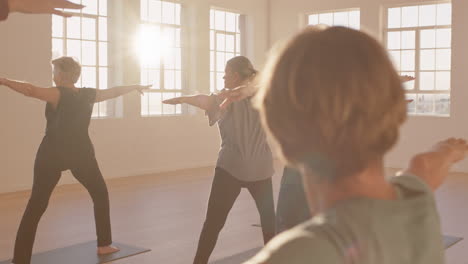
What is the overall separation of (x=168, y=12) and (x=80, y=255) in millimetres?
5576

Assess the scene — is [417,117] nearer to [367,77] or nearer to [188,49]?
[188,49]

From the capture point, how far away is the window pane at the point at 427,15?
9.63 m

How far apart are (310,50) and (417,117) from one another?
9461 millimetres

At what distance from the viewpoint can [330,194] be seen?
0.73 metres

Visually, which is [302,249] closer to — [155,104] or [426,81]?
[155,104]

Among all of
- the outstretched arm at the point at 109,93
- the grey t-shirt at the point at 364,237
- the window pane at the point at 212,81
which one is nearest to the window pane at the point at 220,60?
the window pane at the point at 212,81

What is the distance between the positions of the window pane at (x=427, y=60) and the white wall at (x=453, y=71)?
42 cm

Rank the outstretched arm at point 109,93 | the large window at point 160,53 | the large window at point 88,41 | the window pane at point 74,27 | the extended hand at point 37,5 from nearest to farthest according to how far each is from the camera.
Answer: the extended hand at point 37,5 < the outstretched arm at point 109,93 < the large window at point 88,41 < the window pane at point 74,27 < the large window at point 160,53

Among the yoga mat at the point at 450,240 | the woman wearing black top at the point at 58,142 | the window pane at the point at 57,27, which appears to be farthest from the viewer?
the window pane at the point at 57,27

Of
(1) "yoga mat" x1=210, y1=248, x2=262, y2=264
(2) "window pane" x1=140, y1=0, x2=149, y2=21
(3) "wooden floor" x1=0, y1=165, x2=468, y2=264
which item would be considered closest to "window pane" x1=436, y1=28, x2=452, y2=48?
(3) "wooden floor" x1=0, y1=165, x2=468, y2=264

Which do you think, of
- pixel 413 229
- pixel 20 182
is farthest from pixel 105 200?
pixel 413 229

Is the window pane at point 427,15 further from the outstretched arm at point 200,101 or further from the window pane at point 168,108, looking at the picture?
the outstretched arm at point 200,101

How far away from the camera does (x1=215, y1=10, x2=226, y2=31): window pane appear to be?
10266 mm

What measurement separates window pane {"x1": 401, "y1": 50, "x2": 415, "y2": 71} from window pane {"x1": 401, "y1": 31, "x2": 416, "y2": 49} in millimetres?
76
